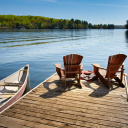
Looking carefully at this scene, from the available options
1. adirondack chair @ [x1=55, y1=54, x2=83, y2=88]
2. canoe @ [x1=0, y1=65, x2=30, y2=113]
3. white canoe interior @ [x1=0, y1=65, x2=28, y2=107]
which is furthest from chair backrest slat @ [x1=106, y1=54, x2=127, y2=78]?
white canoe interior @ [x1=0, y1=65, x2=28, y2=107]

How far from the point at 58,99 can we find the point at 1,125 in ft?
5.88

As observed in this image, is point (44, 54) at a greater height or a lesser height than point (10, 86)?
greater

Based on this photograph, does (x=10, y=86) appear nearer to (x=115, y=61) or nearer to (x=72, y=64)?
(x=72, y=64)

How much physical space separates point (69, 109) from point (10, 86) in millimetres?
3543

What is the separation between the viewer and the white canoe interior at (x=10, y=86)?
5164mm

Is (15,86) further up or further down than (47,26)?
further down

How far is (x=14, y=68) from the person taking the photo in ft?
45.2

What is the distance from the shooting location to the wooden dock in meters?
3.39

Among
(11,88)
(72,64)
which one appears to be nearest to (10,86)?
(11,88)

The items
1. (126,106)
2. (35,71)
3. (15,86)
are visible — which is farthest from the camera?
(35,71)

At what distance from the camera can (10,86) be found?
21.1ft

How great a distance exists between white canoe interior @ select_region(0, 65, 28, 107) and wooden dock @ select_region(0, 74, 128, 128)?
976mm

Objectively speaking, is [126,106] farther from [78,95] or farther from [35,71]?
[35,71]

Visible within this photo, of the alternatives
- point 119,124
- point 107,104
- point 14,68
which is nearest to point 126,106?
point 107,104
